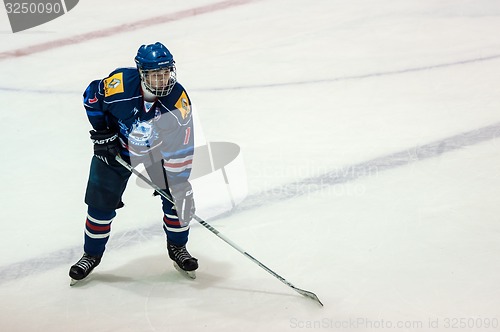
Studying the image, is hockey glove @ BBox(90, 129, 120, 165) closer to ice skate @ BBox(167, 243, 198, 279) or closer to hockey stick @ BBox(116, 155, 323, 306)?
hockey stick @ BBox(116, 155, 323, 306)

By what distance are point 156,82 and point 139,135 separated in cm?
25

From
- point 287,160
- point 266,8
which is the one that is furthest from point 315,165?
point 266,8

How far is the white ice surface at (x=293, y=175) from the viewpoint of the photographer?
2941 millimetres

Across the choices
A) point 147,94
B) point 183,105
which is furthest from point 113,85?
point 183,105

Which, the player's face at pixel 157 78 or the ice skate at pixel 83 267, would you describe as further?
the ice skate at pixel 83 267

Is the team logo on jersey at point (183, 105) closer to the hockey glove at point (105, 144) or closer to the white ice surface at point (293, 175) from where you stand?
the hockey glove at point (105, 144)

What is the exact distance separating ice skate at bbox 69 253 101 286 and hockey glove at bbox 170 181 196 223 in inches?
15.2

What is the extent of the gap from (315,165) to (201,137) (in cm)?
70

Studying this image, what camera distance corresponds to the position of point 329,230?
341 cm

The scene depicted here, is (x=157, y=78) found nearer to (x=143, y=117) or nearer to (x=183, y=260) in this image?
(x=143, y=117)

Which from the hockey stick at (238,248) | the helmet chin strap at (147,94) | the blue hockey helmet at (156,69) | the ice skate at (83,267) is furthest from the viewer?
the ice skate at (83,267)

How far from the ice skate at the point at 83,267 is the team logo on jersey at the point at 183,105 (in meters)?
0.70

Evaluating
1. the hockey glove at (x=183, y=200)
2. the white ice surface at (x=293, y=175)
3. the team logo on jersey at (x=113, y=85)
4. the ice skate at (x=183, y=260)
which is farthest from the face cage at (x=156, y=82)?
the white ice surface at (x=293, y=175)

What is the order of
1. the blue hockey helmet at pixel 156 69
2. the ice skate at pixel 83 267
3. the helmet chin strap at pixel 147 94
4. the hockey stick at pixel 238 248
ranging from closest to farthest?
the blue hockey helmet at pixel 156 69 < the helmet chin strap at pixel 147 94 < the hockey stick at pixel 238 248 < the ice skate at pixel 83 267
